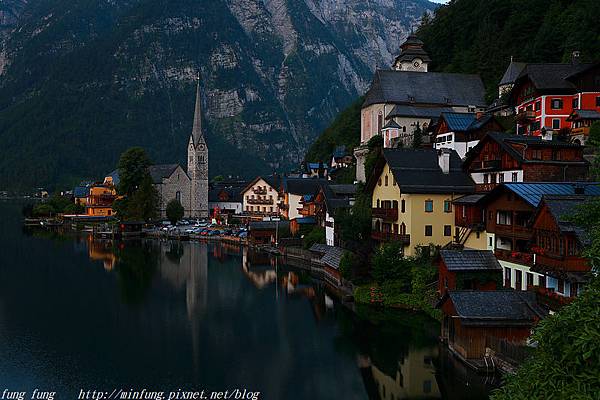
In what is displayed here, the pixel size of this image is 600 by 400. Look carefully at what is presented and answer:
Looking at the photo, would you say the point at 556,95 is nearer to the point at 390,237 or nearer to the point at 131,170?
the point at 390,237

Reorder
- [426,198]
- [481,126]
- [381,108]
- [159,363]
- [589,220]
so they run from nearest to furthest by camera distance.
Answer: [589,220] < [159,363] < [426,198] < [481,126] < [381,108]

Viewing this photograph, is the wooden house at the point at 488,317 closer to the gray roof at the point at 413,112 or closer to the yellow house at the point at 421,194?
the yellow house at the point at 421,194

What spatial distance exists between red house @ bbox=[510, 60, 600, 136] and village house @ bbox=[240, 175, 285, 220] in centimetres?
5192

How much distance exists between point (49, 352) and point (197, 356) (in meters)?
7.16

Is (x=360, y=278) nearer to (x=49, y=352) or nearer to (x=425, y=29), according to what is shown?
(x=49, y=352)

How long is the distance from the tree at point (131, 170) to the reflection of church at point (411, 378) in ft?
254

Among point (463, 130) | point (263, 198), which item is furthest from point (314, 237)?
point (263, 198)

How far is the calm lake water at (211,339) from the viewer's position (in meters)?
24.6

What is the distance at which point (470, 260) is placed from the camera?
3095 cm

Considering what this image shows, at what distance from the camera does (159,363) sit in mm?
27109

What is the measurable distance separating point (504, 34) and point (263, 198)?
42511 millimetres

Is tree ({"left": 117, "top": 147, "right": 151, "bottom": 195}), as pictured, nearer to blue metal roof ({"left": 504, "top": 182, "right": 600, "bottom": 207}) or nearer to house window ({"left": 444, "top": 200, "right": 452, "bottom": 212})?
house window ({"left": 444, "top": 200, "right": 452, "bottom": 212})

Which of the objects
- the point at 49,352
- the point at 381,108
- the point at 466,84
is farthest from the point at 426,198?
the point at 466,84

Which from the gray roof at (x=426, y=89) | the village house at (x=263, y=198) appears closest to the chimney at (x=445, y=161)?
the gray roof at (x=426, y=89)
